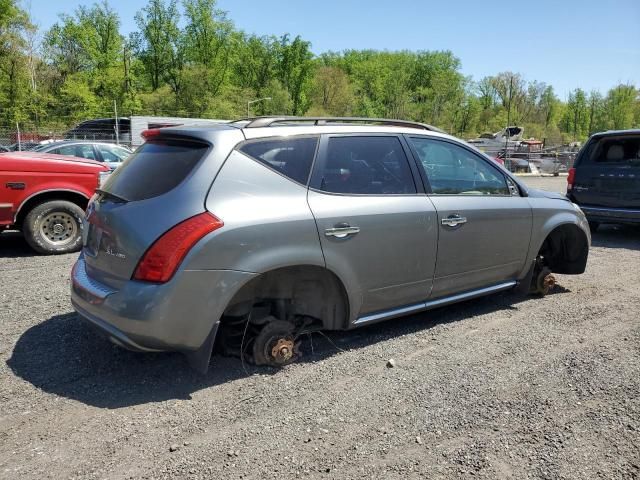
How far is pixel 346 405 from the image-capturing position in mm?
3072

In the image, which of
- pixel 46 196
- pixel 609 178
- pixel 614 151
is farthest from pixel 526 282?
pixel 46 196

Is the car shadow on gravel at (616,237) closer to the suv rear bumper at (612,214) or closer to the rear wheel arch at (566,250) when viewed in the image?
the suv rear bumper at (612,214)

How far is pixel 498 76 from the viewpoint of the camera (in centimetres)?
7956

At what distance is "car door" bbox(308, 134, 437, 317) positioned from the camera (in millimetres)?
3425

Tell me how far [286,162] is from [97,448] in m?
2.01

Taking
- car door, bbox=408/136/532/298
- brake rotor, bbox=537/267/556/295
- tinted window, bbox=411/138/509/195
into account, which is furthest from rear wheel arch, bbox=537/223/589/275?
tinted window, bbox=411/138/509/195

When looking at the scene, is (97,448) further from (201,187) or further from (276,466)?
(201,187)

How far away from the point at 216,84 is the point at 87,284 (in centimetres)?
5859

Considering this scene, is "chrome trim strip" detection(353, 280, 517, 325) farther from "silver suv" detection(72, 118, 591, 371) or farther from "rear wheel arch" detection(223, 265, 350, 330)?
"rear wheel arch" detection(223, 265, 350, 330)

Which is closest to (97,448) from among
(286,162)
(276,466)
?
(276,466)

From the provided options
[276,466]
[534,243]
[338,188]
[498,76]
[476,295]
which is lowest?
[276,466]

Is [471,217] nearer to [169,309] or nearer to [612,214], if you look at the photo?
[169,309]

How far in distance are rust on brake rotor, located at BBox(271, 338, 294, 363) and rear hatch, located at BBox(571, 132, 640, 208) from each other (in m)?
7.26

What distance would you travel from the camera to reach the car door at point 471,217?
13.3 ft
